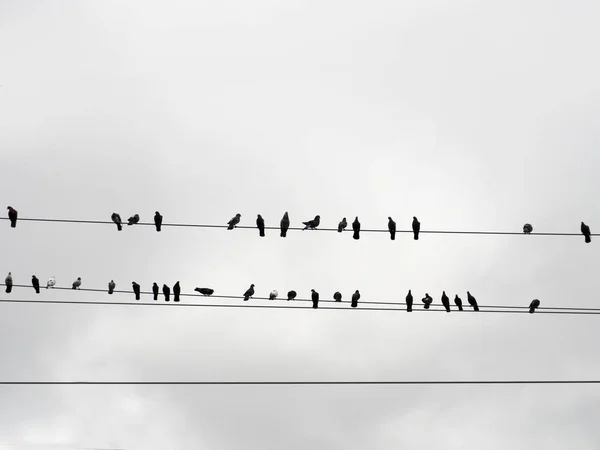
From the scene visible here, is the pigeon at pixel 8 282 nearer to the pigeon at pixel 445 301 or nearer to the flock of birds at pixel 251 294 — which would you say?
the flock of birds at pixel 251 294

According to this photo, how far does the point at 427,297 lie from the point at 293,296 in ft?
11.8

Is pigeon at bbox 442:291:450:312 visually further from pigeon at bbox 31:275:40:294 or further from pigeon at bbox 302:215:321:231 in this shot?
pigeon at bbox 31:275:40:294

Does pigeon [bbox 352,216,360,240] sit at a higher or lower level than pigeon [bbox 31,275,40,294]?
higher

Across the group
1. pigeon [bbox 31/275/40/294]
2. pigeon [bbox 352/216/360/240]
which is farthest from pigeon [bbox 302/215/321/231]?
pigeon [bbox 31/275/40/294]

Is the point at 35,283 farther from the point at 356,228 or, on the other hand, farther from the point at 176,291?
the point at 356,228

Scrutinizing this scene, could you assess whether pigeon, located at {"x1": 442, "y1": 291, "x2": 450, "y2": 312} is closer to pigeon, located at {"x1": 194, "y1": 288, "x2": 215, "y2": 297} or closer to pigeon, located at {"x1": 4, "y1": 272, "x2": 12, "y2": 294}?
pigeon, located at {"x1": 194, "y1": 288, "x2": 215, "y2": 297}

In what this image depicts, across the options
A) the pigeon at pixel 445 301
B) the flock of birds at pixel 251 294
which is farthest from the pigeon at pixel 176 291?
the pigeon at pixel 445 301

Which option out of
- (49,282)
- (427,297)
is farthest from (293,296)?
(49,282)

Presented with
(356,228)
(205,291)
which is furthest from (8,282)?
(356,228)

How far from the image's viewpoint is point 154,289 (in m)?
29.5

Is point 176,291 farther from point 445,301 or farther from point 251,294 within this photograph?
point 445,301

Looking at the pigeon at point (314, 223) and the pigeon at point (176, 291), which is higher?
the pigeon at point (314, 223)

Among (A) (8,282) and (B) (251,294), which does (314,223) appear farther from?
(A) (8,282)

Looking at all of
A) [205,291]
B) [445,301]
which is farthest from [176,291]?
[445,301]
